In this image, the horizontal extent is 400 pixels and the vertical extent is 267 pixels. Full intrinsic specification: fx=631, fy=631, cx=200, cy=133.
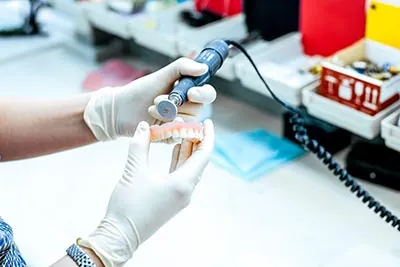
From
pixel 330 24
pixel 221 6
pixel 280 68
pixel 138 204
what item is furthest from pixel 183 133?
pixel 221 6

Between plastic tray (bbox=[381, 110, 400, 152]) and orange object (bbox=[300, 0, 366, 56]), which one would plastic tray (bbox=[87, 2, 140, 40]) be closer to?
orange object (bbox=[300, 0, 366, 56])

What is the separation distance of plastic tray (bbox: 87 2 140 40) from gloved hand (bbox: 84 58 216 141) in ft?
2.52

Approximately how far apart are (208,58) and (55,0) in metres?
1.40

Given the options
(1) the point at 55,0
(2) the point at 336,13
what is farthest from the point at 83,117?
(1) the point at 55,0

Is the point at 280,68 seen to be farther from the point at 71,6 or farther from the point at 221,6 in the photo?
the point at 71,6

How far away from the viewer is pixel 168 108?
1.02m

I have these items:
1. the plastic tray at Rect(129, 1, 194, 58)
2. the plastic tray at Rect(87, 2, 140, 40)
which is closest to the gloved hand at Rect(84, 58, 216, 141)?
the plastic tray at Rect(129, 1, 194, 58)

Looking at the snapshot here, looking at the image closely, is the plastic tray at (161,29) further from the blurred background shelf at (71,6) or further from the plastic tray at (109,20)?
the blurred background shelf at (71,6)

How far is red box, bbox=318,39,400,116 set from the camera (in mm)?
1326

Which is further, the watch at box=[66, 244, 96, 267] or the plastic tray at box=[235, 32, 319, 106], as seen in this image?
the plastic tray at box=[235, 32, 319, 106]

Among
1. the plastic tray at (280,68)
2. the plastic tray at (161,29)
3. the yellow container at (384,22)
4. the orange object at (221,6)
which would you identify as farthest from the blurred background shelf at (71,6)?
the yellow container at (384,22)

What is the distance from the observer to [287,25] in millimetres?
1756

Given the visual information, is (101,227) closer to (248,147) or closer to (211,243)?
(211,243)

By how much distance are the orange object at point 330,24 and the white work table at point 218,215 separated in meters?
0.26
